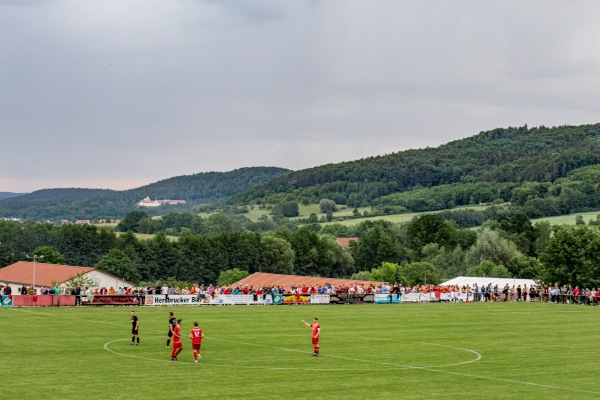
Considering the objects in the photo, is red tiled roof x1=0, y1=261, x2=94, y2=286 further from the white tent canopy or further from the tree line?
the white tent canopy

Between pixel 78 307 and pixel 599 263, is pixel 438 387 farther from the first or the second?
pixel 599 263

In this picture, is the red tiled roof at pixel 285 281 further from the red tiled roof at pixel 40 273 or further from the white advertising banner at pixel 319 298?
the white advertising banner at pixel 319 298

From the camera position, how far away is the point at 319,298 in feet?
227

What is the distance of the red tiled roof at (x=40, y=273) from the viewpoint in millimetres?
110938

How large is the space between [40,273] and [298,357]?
88.9 meters

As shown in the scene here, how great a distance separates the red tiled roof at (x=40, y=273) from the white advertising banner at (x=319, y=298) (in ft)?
152

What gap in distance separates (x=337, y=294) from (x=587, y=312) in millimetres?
18129

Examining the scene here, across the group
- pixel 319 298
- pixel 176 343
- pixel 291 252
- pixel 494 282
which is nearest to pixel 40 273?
pixel 291 252

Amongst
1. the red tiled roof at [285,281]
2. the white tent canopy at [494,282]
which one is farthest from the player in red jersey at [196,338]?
the red tiled roof at [285,281]

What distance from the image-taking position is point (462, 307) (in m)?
66.8

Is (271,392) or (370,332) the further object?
(370,332)

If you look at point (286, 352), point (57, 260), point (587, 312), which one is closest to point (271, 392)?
point (286, 352)

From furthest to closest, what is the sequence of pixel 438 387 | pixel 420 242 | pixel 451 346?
1. pixel 420 242
2. pixel 451 346
3. pixel 438 387

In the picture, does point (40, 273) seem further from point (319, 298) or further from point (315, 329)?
point (315, 329)
